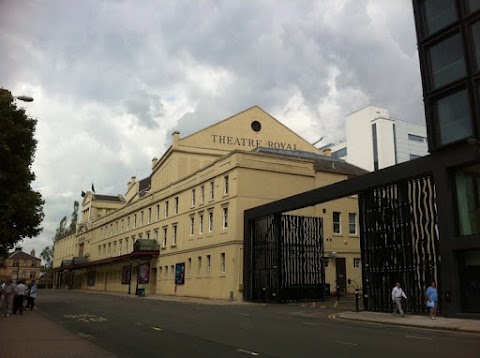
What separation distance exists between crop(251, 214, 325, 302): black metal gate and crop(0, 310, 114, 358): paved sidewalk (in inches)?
740

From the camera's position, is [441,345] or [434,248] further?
[434,248]

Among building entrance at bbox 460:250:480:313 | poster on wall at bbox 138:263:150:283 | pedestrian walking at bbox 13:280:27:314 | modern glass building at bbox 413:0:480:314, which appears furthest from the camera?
poster on wall at bbox 138:263:150:283

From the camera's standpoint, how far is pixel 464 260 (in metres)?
20.3

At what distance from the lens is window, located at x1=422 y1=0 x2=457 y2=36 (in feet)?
73.9

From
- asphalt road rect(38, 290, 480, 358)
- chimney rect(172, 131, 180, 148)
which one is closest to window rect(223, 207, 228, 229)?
chimney rect(172, 131, 180, 148)

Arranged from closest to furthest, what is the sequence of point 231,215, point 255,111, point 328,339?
point 328,339 → point 231,215 → point 255,111

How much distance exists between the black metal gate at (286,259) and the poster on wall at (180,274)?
11.1 metres

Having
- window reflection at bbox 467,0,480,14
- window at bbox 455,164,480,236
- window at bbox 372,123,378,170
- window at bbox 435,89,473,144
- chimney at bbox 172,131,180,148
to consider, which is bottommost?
window at bbox 455,164,480,236

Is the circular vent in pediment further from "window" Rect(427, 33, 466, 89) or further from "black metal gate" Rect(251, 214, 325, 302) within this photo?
"window" Rect(427, 33, 466, 89)

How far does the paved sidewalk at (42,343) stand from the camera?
10.3 metres

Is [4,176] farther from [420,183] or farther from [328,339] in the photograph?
[420,183]

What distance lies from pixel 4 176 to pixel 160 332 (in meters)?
13.1

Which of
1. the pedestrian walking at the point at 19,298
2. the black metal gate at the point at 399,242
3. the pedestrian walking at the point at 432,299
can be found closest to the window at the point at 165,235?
the pedestrian walking at the point at 19,298

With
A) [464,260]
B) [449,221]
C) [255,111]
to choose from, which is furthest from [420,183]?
[255,111]
